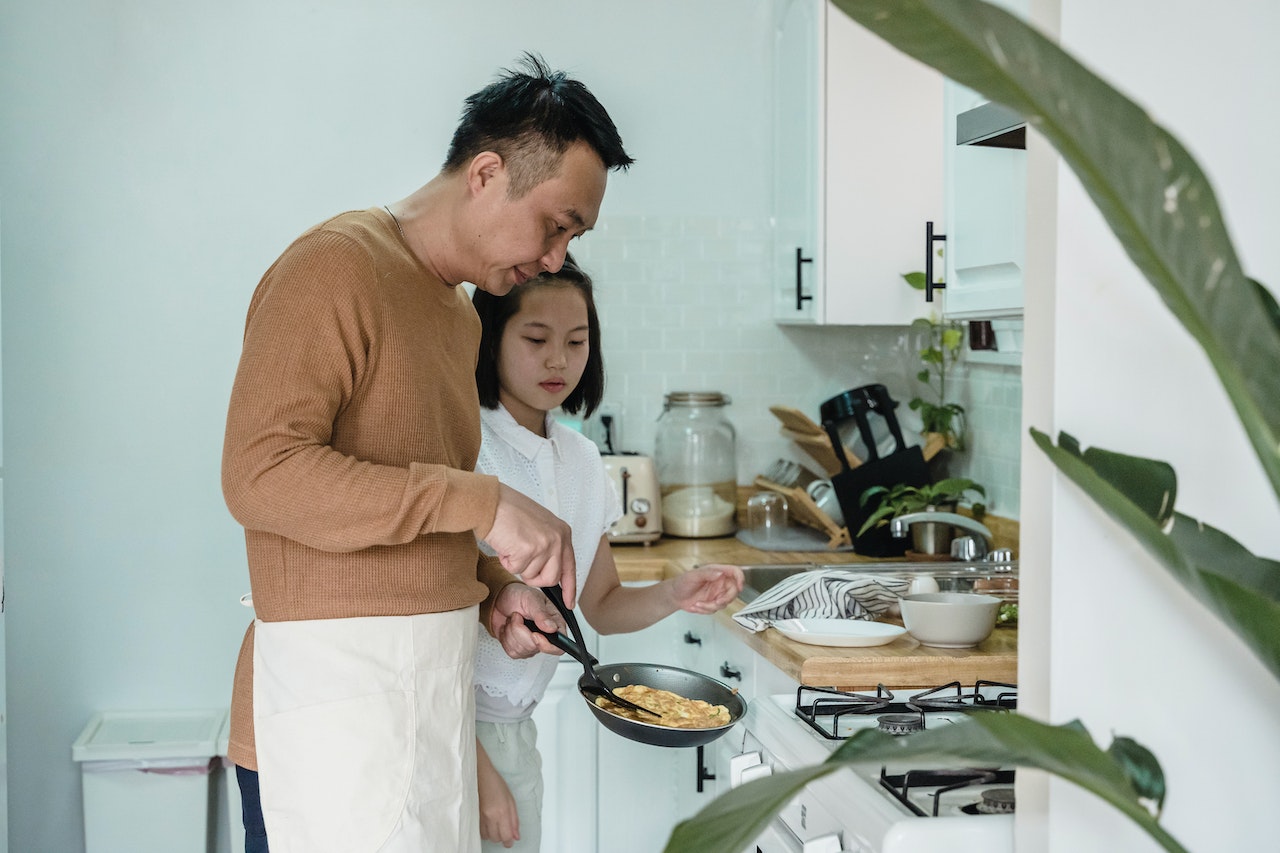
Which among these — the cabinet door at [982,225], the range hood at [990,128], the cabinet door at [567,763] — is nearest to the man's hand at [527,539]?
the range hood at [990,128]

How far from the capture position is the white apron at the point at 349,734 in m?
1.33

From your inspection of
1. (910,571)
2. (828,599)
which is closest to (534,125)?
(828,599)

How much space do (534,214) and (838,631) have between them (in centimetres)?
93

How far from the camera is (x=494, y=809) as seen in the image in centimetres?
178

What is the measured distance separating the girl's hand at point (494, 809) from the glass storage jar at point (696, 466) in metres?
1.48

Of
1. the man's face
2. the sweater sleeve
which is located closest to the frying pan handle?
the sweater sleeve

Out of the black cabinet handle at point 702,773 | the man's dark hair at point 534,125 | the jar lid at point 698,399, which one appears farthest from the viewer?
the jar lid at point 698,399

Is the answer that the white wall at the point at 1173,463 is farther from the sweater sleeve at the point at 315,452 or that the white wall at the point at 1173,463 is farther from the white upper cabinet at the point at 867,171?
the white upper cabinet at the point at 867,171

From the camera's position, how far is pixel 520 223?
1423 mm

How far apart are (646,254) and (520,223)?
2022mm

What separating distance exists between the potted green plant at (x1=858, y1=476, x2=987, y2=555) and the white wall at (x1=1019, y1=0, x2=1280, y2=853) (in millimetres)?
1962

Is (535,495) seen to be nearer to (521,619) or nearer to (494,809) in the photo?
(521,619)

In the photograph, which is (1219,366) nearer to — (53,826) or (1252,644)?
(1252,644)

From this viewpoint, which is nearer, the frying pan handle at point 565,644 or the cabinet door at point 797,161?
the frying pan handle at point 565,644
